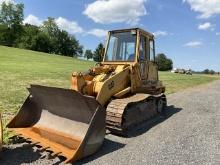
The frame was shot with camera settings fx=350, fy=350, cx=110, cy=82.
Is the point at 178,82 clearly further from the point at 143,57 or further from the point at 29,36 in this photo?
the point at 29,36

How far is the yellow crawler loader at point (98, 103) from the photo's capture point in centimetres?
730

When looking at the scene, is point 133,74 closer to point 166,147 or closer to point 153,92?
point 153,92

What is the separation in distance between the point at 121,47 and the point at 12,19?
9754cm

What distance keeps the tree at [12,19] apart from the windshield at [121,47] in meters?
90.7

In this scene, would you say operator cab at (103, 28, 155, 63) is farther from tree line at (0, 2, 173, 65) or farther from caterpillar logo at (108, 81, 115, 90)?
tree line at (0, 2, 173, 65)

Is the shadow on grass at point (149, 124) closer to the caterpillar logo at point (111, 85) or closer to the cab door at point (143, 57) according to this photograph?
the caterpillar logo at point (111, 85)

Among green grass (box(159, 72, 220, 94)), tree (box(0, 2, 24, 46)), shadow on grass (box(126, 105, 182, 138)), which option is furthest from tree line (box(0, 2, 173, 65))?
shadow on grass (box(126, 105, 182, 138))

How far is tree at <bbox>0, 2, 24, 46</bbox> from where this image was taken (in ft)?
324

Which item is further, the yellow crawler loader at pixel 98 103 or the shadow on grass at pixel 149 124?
the shadow on grass at pixel 149 124

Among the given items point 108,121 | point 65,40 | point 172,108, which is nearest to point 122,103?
point 108,121

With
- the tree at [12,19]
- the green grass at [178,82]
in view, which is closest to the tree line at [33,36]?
the tree at [12,19]


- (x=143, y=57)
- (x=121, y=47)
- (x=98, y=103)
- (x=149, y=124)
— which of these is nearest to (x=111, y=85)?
(x=149, y=124)

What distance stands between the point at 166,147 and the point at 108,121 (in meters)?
1.66

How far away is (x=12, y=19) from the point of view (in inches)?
4028
